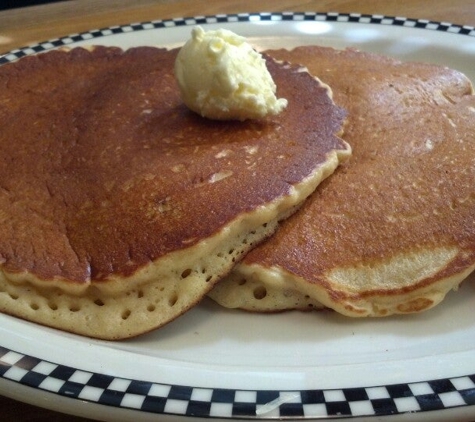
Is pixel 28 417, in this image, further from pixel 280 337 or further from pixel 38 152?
pixel 38 152

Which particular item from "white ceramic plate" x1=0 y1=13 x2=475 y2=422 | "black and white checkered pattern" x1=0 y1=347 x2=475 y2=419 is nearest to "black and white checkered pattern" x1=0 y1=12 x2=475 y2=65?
"white ceramic plate" x1=0 y1=13 x2=475 y2=422

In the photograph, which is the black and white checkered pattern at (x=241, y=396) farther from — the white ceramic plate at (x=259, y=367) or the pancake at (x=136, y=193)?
the pancake at (x=136, y=193)

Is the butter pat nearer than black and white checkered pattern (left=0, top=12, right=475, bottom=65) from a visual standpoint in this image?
Yes

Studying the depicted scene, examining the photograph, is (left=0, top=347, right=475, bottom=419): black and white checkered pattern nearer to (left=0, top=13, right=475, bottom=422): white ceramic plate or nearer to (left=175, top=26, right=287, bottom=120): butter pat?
(left=0, top=13, right=475, bottom=422): white ceramic plate

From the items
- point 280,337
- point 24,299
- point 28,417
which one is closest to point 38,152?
point 24,299

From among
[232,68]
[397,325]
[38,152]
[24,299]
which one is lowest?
[397,325]

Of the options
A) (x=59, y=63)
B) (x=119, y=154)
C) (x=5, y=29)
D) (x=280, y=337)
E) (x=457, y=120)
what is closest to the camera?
(x=280, y=337)
